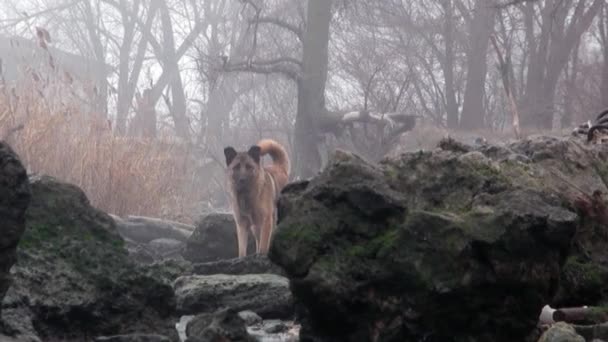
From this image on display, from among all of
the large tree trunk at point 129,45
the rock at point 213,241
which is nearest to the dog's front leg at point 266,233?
the rock at point 213,241

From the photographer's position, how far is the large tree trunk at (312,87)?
17719mm

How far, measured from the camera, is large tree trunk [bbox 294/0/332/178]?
1772 cm

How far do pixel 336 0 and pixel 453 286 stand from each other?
1665 centimetres

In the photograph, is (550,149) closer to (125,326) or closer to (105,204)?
(125,326)

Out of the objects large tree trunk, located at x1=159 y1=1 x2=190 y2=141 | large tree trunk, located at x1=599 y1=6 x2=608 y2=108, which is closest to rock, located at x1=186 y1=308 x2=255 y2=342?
large tree trunk, located at x1=599 y1=6 x2=608 y2=108

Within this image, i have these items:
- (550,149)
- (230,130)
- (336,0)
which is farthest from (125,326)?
(230,130)

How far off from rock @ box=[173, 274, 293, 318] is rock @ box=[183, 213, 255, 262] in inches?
175

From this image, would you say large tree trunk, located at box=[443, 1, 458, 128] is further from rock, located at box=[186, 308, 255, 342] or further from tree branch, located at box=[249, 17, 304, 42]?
rock, located at box=[186, 308, 255, 342]

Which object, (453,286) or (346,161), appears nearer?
(453,286)

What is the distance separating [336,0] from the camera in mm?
19891

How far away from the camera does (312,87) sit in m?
18.5

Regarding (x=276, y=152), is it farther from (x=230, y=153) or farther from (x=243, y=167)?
(x=243, y=167)

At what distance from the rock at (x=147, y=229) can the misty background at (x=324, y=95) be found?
714 mm

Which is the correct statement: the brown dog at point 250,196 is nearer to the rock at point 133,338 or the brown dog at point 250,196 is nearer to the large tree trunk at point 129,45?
the rock at point 133,338
